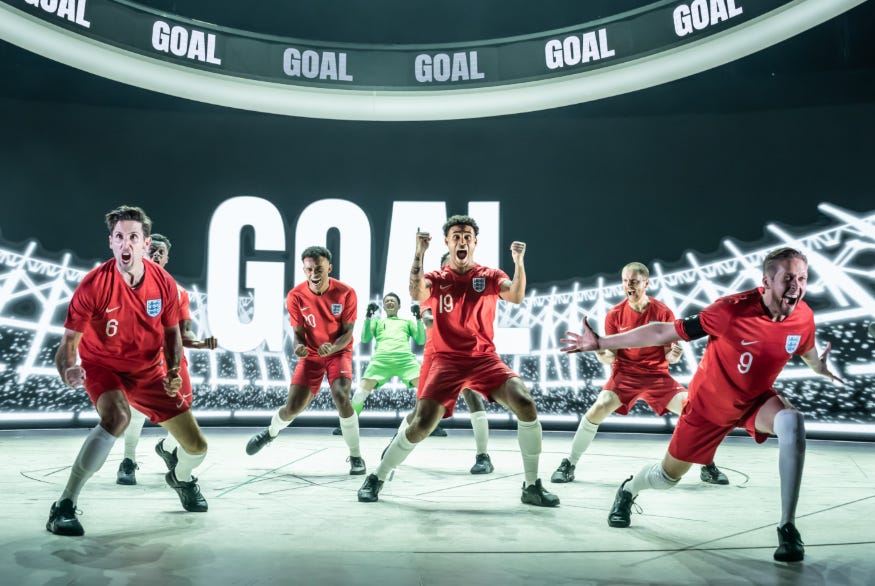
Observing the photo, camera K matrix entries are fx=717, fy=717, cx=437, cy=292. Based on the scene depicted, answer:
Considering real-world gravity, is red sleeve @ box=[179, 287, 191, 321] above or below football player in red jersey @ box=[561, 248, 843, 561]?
above

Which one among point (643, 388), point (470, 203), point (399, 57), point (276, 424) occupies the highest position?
point (399, 57)

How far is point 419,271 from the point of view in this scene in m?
4.43

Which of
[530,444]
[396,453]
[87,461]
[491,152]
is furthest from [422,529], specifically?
[491,152]

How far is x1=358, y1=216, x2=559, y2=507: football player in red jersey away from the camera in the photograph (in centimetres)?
441

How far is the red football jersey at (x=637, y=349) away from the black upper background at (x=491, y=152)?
3.04 metres

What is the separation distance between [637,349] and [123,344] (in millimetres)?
3719

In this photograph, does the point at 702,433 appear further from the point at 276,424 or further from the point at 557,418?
the point at 557,418

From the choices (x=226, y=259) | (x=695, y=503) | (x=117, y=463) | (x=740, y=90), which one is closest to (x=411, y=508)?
(x=695, y=503)

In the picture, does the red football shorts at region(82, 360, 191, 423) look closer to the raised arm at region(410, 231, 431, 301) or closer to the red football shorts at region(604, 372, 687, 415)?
the raised arm at region(410, 231, 431, 301)

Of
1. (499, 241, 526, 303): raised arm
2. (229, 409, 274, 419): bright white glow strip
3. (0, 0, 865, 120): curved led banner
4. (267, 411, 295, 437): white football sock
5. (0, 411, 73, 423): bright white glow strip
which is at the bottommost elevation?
(267, 411, 295, 437): white football sock

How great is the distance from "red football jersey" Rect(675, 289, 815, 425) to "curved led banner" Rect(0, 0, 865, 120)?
4966mm

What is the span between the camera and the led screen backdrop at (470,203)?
7945mm

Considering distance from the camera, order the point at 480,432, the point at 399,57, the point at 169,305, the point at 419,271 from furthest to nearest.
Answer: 1. the point at 399,57
2. the point at 480,432
3. the point at 419,271
4. the point at 169,305

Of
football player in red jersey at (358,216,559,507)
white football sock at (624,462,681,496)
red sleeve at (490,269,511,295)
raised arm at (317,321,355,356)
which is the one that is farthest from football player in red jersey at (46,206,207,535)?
white football sock at (624,462,681,496)
